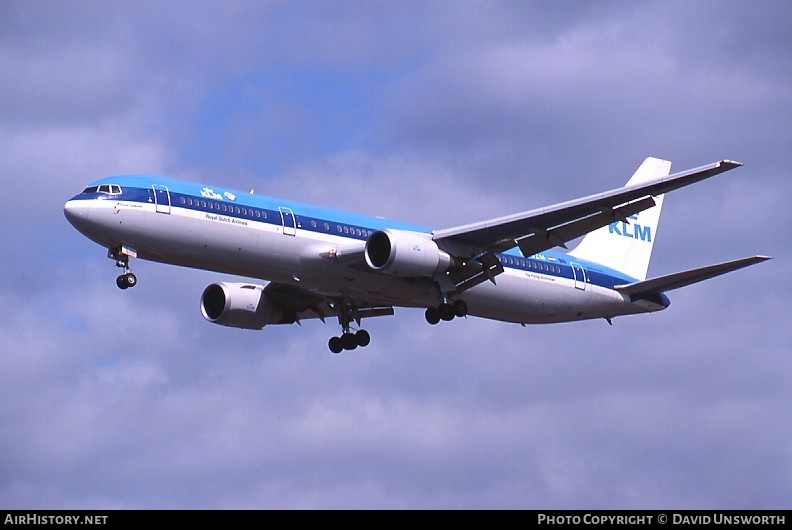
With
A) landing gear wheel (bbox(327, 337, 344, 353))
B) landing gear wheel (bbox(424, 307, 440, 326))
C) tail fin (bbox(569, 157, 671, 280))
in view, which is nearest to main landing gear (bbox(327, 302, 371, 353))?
landing gear wheel (bbox(327, 337, 344, 353))

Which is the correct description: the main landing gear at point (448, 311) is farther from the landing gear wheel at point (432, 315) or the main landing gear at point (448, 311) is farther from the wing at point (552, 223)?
the wing at point (552, 223)

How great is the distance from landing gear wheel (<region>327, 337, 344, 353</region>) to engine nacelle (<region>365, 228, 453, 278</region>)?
8.06 meters

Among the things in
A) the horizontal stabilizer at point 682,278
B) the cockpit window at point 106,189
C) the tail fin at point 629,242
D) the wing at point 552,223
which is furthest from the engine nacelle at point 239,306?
the horizontal stabilizer at point 682,278

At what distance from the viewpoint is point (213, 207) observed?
49.1 m

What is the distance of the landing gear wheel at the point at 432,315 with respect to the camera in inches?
2122

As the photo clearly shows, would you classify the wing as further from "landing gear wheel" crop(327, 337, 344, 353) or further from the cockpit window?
the cockpit window

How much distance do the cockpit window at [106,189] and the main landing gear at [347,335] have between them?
12029 millimetres

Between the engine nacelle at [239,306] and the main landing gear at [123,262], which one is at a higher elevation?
the engine nacelle at [239,306]

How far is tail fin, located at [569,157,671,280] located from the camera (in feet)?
200

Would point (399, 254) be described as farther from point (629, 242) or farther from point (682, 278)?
point (629, 242)

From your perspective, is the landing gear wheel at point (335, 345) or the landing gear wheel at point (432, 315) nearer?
the landing gear wheel at point (432, 315)

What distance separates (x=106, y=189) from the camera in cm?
4847

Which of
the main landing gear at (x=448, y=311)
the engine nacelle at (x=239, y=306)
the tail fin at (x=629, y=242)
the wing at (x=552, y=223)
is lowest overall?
the main landing gear at (x=448, y=311)
